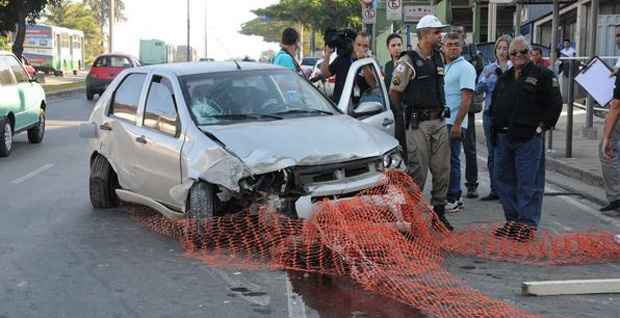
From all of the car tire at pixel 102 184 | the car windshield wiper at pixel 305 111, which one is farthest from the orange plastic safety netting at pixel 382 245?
the car tire at pixel 102 184

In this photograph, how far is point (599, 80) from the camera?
10.4 meters

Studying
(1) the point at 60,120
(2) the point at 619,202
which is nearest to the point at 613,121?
(2) the point at 619,202

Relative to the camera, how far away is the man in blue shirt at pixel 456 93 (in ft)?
26.7

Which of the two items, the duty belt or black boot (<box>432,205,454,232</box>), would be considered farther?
the duty belt

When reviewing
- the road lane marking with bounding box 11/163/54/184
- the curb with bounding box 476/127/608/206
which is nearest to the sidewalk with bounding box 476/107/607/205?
the curb with bounding box 476/127/608/206

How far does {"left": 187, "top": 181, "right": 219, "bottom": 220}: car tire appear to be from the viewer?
673cm

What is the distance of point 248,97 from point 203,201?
126 centimetres

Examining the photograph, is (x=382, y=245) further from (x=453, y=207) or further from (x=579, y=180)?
(x=579, y=180)

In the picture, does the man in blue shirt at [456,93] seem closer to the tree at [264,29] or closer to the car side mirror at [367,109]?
the car side mirror at [367,109]

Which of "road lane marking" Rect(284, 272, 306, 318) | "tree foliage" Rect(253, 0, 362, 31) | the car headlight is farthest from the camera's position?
"tree foliage" Rect(253, 0, 362, 31)

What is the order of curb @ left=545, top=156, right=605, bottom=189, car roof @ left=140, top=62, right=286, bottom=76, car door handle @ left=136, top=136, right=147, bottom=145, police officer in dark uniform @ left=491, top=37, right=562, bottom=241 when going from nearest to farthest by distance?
police officer in dark uniform @ left=491, top=37, right=562, bottom=241
car door handle @ left=136, top=136, right=147, bottom=145
car roof @ left=140, top=62, right=286, bottom=76
curb @ left=545, top=156, right=605, bottom=189

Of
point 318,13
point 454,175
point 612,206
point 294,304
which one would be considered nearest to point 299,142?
point 294,304

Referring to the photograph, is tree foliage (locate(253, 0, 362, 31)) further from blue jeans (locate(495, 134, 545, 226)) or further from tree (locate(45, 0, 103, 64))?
blue jeans (locate(495, 134, 545, 226))

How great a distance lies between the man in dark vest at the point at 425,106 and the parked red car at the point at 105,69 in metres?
23.2
